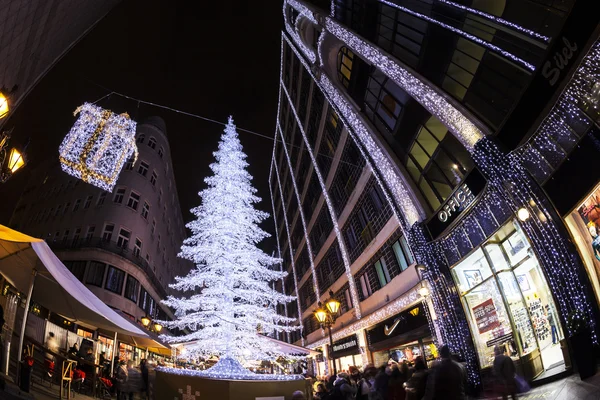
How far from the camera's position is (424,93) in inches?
459

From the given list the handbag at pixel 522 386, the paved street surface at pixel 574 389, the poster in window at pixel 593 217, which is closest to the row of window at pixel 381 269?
the handbag at pixel 522 386

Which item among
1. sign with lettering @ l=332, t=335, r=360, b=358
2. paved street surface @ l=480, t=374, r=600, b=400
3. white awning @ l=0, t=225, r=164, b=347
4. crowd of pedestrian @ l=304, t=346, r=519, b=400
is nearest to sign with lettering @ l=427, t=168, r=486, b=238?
crowd of pedestrian @ l=304, t=346, r=519, b=400

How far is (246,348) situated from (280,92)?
38.9m

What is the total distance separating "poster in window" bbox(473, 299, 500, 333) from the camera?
11062 millimetres

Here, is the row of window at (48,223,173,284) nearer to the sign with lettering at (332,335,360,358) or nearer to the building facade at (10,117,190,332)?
the building facade at (10,117,190,332)

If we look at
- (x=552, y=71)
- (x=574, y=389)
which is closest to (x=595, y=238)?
(x=574, y=389)

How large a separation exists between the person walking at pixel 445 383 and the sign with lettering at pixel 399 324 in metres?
12.2

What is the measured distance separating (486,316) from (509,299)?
1.24 meters

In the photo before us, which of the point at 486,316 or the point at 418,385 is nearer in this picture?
the point at 418,385

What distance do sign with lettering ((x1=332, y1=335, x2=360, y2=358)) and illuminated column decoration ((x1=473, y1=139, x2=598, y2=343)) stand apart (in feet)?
57.6

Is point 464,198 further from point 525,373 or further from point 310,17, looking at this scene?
point 310,17

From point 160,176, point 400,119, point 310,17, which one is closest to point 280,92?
point 160,176

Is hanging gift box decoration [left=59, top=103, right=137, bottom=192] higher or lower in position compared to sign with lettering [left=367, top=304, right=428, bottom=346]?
higher

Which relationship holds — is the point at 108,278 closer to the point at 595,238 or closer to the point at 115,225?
the point at 115,225
